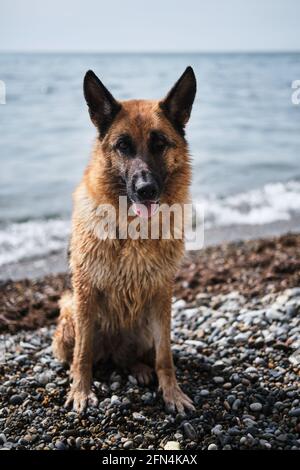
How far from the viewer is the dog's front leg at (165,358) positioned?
3877 millimetres

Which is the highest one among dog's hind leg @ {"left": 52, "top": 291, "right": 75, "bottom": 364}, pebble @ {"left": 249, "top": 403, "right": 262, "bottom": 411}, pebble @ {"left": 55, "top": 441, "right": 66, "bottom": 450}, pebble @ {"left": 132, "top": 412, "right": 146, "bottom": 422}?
dog's hind leg @ {"left": 52, "top": 291, "right": 75, "bottom": 364}

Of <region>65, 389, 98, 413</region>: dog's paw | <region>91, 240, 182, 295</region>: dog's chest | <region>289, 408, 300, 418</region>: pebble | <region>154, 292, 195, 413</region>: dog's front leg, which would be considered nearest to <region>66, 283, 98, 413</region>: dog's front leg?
<region>65, 389, 98, 413</region>: dog's paw

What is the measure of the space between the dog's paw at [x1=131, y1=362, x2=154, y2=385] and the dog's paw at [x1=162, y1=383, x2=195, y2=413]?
0.71 ft

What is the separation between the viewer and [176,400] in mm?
3840

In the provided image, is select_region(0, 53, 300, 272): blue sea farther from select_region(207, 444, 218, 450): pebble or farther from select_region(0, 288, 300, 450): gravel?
select_region(207, 444, 218, 450): pebble

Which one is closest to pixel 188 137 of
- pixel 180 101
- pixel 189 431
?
pixel 180 101

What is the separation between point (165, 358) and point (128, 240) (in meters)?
0.99

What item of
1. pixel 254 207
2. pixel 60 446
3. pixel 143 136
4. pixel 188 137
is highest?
pixel 188 137

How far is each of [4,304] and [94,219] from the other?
262cm

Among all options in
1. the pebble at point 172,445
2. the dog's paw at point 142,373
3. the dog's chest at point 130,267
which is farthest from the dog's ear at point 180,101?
the pebble at point 172,445

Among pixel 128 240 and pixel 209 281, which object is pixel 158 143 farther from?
pixel 209 281

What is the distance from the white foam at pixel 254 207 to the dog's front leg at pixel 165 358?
549 centimetres

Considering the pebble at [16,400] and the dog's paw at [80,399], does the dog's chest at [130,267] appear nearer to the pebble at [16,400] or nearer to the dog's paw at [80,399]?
the dog's paw at [80,399]

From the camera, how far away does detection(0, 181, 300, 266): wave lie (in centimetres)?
821
